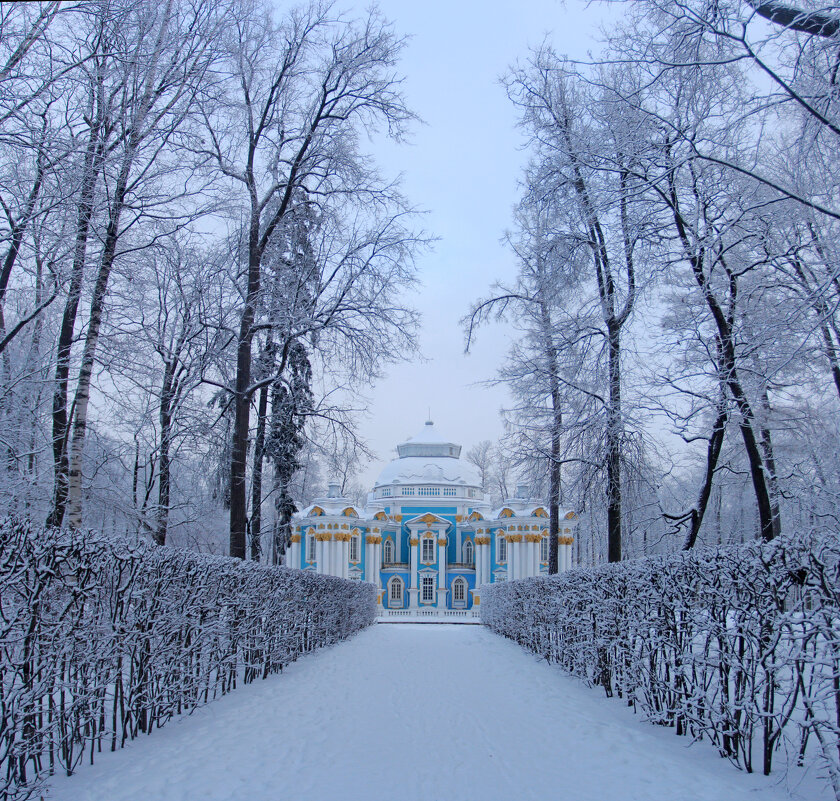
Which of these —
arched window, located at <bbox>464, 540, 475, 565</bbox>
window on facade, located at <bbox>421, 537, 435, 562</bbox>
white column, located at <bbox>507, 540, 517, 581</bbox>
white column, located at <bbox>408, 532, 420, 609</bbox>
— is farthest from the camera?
arched window, located at <bbox>464, 540, 475, 565</bbox>

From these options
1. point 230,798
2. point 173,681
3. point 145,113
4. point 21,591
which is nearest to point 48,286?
point 145,113

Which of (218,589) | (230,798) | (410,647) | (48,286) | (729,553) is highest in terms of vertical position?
(48,286)

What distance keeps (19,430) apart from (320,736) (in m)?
10.0

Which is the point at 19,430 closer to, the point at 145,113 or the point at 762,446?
Result: the point at 145,113

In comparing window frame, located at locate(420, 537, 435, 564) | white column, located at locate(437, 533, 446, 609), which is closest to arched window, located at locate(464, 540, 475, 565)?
white column, located at locate(437, 533, 446, 609)

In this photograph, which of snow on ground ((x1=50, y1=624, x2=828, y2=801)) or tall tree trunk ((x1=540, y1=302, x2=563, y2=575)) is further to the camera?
tall tree trunk ((x1=540, y1=302, x2=563, y2=575))

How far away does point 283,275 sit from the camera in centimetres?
1443

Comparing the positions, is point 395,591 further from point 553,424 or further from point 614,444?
point 614,444

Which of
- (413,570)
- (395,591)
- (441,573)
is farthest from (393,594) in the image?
(441,573)

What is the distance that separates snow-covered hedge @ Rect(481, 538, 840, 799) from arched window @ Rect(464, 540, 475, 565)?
39.9 metres

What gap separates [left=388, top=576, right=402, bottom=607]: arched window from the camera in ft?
156

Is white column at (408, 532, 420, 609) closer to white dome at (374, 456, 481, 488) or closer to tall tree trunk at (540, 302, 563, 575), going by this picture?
white dome at (374, 456, 481, 488)

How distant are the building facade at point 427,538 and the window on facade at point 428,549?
0.20 ft

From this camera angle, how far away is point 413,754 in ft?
19.8
